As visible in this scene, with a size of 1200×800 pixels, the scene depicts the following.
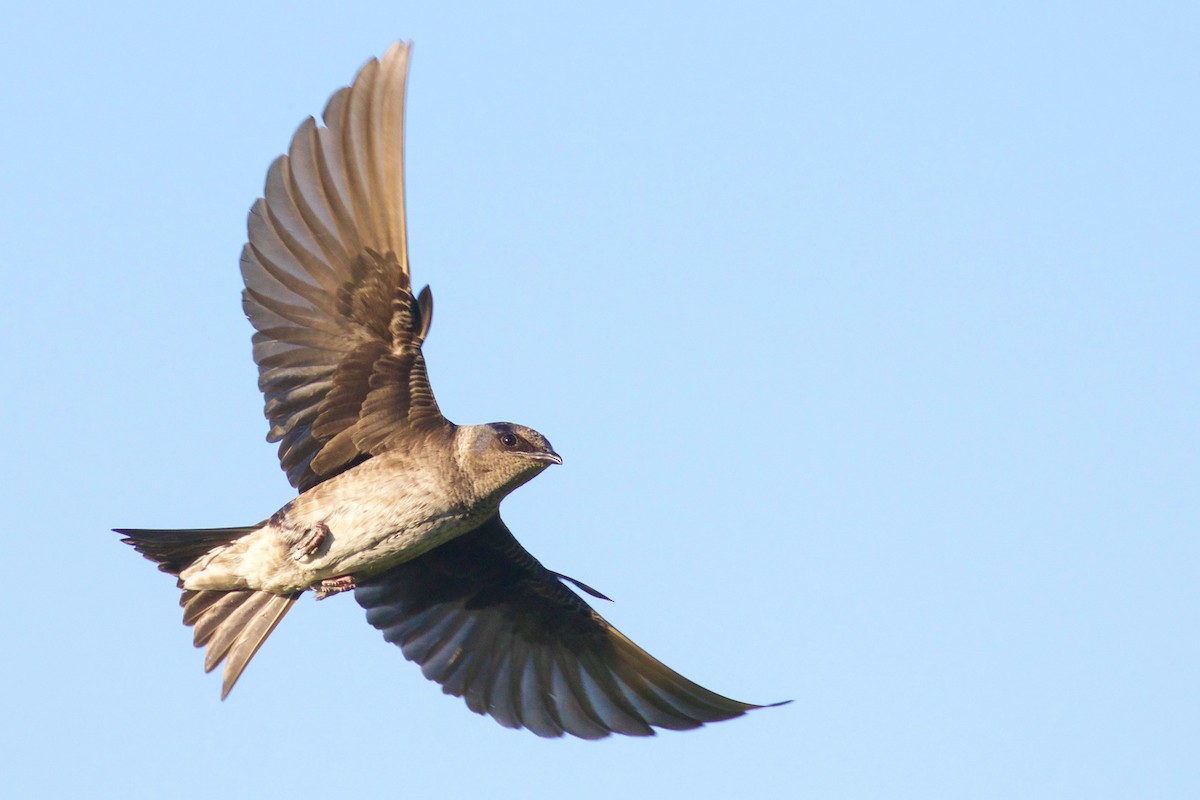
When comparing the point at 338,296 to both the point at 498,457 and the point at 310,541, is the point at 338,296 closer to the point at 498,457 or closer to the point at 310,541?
the point at 498,457

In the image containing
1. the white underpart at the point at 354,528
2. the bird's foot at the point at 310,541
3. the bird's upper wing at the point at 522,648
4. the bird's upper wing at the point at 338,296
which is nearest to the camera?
the bird's upper wing at the point at 338,296

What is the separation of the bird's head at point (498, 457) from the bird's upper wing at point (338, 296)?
32 centimetres

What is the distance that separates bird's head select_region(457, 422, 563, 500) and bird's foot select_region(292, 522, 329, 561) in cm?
99

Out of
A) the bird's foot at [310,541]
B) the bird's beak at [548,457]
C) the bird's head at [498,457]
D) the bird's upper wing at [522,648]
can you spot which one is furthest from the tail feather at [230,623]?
the bird's beak at [548,457]

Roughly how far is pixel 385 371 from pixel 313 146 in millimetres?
1463

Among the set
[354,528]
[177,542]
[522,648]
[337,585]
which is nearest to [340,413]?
[354,528]

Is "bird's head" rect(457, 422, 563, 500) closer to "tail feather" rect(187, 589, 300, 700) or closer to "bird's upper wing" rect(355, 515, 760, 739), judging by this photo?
"bird's upper wing" rect(355, 515, 760, 739)

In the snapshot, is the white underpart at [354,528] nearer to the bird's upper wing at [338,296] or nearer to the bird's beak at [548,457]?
the bird's upper wing at [338,296]

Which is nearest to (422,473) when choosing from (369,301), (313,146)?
(369,301)

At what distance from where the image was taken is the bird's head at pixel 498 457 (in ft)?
34.0

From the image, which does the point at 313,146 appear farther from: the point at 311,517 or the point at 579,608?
the point at 579,608

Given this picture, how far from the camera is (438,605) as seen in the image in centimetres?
1219

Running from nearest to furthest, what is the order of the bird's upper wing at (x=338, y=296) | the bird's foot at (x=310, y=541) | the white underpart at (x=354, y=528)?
the bird's upper wing at (x=338, y=296)
the white underpart at (x=354, y=528)
the bird's foot at (x=310, y=541)

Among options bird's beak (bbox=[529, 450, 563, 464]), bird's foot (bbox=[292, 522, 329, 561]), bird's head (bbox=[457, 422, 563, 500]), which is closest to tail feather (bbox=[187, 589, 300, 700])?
bird's foot (bbox=[292, 522, 329, 561])
